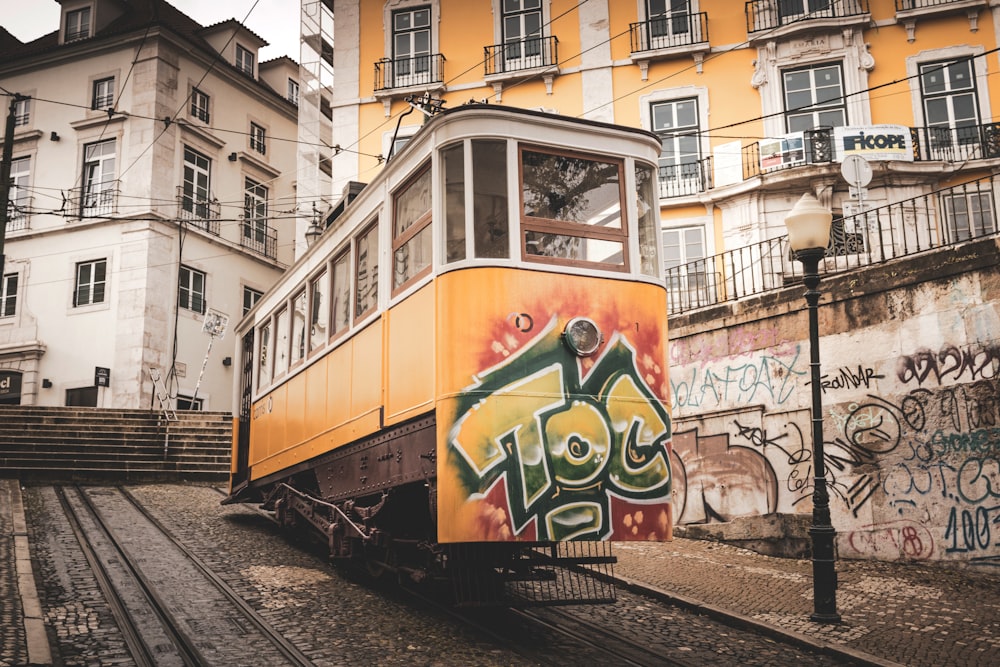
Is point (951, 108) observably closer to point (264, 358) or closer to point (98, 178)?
point (264, 358)

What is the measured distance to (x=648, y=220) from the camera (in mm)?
7160

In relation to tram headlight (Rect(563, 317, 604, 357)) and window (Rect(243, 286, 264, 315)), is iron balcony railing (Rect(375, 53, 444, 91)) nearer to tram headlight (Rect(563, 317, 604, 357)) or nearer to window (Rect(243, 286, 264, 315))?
window (Rect(243, 286, 264, 315))

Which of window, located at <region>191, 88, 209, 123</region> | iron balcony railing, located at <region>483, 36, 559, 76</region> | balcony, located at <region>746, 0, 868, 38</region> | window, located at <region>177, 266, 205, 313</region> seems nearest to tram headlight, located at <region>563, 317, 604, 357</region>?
balcony, located at <region>746, 0, 868, 38</region>

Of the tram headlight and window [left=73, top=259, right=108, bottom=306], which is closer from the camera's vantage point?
the tram headlight

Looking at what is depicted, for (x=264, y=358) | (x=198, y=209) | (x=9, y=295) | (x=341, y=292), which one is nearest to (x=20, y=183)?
(x=9, y=295)

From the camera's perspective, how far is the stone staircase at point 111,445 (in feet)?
58.2

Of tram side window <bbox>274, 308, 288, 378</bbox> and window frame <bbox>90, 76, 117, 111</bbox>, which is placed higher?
window frame <bbox>90, 76, 117, 111</bbox>

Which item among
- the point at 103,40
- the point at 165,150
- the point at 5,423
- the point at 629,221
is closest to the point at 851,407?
the point at 629,221

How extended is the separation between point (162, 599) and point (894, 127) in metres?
15.9

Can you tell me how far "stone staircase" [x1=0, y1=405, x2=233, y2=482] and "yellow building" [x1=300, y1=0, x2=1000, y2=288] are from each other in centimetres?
699

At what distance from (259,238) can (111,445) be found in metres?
12.6

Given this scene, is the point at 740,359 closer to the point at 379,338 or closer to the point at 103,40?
the point at 379,338

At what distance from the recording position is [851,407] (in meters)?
10.5

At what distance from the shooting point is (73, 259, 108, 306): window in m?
26.6
